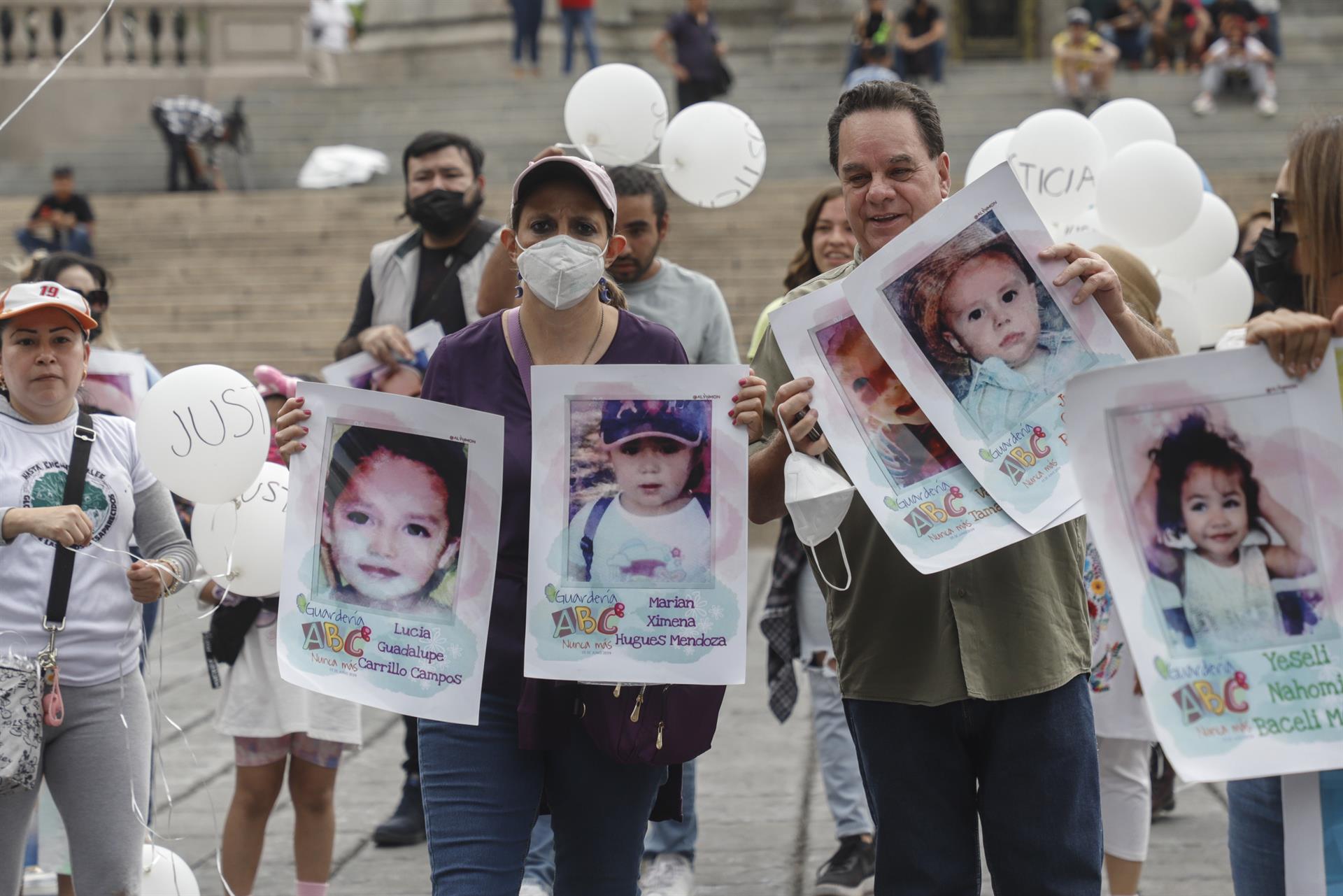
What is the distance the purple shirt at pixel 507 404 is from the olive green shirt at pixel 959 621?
0.28m

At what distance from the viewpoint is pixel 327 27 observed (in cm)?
2466

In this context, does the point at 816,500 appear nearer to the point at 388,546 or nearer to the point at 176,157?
the point at 388,546

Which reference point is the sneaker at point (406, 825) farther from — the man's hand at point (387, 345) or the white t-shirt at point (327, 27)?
the white t-shirt at point (327, 27)

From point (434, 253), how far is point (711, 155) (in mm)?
1036

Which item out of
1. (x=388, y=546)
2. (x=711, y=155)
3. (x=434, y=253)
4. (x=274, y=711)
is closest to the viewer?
(x=388, y=546)

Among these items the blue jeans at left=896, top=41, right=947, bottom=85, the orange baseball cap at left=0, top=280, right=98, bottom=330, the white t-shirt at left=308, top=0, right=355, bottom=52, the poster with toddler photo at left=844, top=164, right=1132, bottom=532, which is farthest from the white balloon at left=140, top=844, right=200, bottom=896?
the white t-shirt at left=308, top=0, right=355, bottom=52

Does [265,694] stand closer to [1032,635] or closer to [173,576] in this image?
[173,576]

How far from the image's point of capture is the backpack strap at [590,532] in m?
2.93

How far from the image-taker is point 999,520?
9.11 feet

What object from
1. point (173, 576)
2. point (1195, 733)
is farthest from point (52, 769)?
A: point (1195, 733)

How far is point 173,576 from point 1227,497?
2457 millimetres

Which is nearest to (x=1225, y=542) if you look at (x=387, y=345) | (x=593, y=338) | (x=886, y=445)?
(x=886, y=445)

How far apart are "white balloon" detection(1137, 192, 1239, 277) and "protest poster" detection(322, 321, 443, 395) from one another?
2.56 meters

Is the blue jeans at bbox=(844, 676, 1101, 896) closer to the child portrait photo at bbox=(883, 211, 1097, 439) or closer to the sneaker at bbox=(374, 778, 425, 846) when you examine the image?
the child portrait photo at bbox=(883, 211, 1097, 439)
